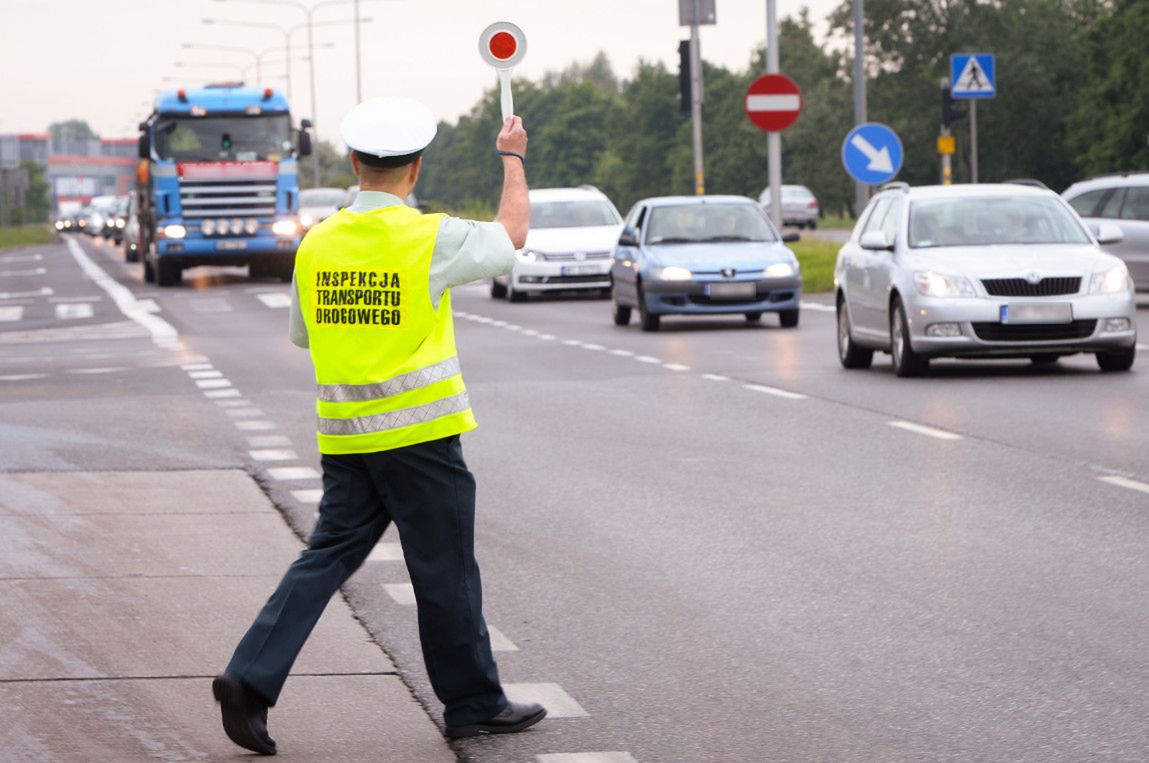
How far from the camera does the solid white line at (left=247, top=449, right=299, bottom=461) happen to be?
42.8 feet

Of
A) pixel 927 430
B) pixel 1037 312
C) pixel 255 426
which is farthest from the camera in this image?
pixel 1037 312

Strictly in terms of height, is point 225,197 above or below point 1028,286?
above

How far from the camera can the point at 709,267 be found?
26.2 meters

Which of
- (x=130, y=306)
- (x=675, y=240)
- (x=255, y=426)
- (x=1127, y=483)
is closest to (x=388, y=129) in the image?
(x=1127, y=483)

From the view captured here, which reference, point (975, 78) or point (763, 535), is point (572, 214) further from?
point (763, 535)

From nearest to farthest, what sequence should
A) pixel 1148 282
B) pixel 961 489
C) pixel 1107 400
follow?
pixel 961 489 < pixel 1107 400 < pixel 1148 282

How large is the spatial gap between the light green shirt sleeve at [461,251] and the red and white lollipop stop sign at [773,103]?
2820cm

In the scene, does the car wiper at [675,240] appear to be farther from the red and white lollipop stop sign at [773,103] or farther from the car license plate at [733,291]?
the red and white lollipop stop sign at [773,103]

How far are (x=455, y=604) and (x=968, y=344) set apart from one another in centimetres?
1236

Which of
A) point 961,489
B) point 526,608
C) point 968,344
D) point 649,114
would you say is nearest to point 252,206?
point 968,344

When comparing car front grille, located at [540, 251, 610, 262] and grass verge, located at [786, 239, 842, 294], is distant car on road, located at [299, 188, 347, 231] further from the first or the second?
car front grille, located at [540, 251, 610, 262]

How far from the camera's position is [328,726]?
624 centimetres

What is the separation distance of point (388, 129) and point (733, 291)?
20.4 m

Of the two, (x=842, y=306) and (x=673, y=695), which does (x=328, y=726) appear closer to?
(x=673, y=695)
